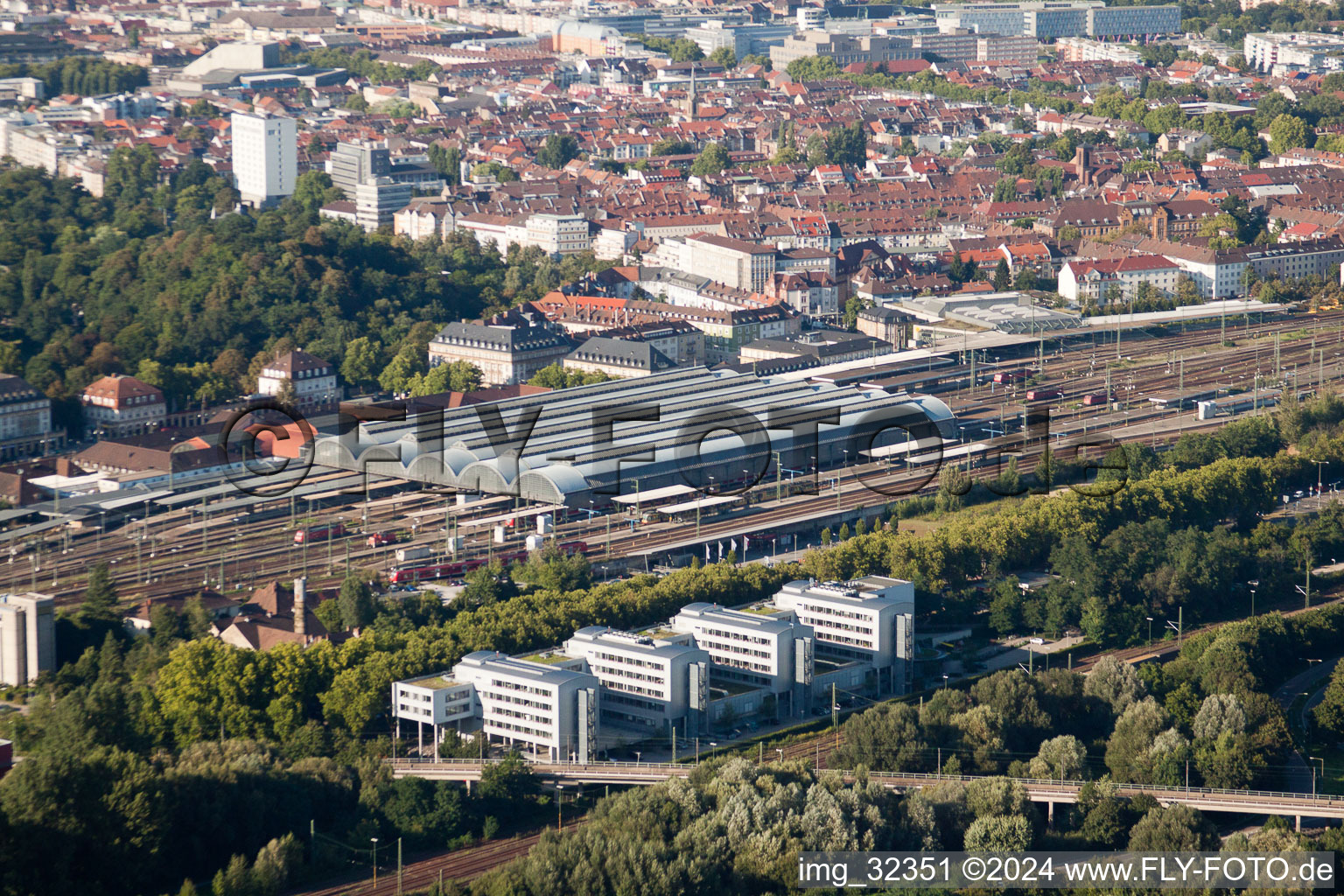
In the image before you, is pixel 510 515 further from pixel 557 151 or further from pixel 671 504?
pixel 557 151

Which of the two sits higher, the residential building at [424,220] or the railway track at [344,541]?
the residential building at [424,220]

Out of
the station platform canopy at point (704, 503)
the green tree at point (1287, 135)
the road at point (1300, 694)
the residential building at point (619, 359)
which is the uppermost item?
the green tree at point (1287, 135)

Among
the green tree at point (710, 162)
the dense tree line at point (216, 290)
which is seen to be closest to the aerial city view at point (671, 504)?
the dense tree line at point (216, 290)

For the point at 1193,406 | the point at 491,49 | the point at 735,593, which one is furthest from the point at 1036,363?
the point at 491,49

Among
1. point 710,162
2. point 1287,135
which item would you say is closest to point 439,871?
point 710,162

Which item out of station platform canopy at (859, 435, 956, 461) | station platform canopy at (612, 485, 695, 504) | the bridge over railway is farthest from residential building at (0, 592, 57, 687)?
station platform canopy at (859, 435, 956, 461)

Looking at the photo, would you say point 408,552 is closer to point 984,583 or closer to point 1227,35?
point 984,583

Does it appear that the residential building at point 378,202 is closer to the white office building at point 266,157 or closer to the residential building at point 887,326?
the white office building at point 266,157
